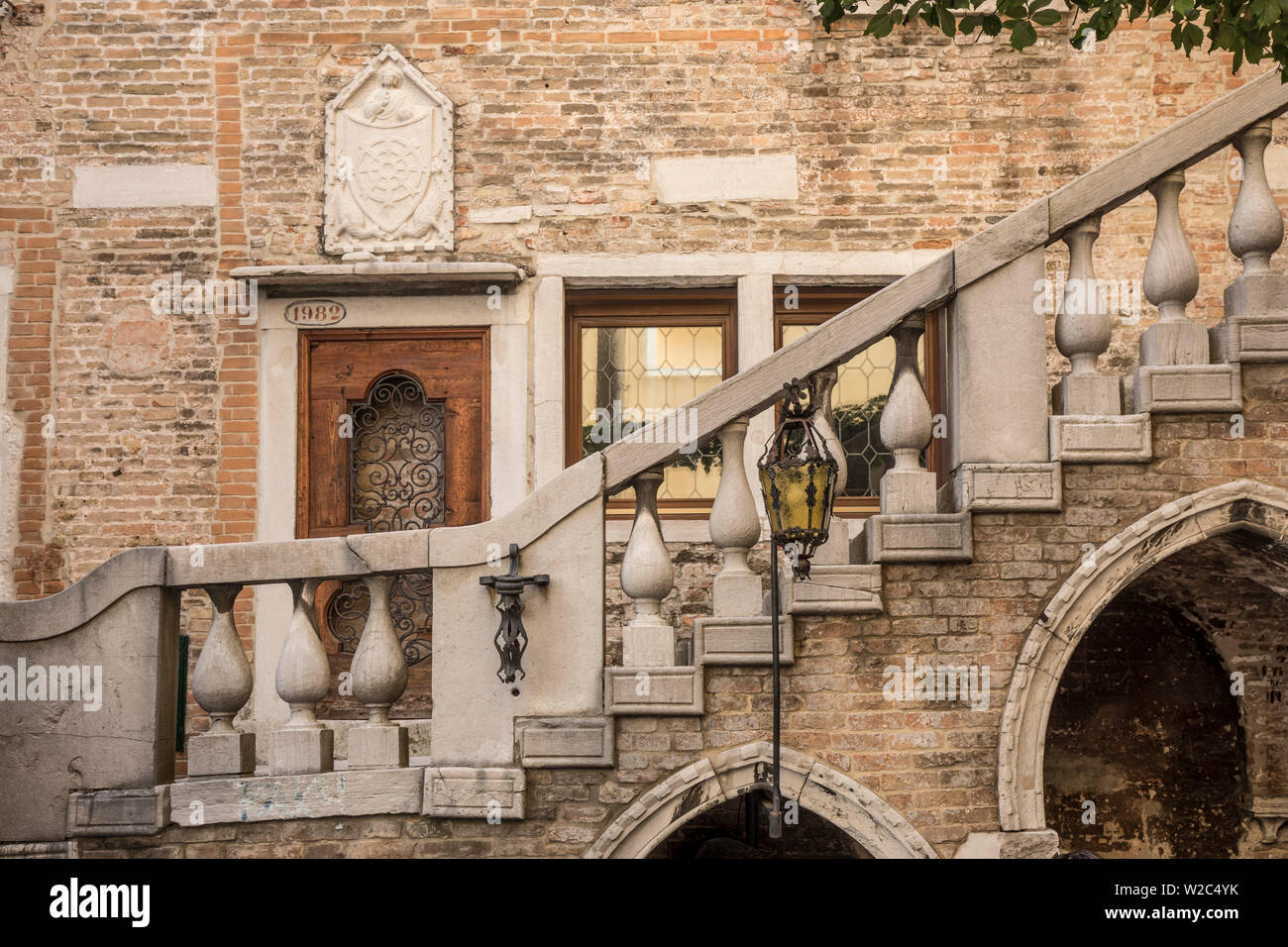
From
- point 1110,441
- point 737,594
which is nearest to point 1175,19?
point 1110,441

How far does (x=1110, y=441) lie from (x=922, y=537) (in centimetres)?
82

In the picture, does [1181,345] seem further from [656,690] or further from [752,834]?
[752,834]

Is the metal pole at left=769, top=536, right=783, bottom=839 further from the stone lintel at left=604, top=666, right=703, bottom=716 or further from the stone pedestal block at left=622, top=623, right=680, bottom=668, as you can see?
the stone pedestal block at left=622, top=623, right=680, bottom=668

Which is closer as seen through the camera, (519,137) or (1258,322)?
(1258,322)

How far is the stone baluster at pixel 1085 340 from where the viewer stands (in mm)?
5074

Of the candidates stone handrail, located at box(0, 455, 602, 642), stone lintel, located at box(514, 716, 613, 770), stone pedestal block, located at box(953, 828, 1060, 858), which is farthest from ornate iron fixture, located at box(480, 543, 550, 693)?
stone pedestal block, located at box(953, 828, 1060, 858)

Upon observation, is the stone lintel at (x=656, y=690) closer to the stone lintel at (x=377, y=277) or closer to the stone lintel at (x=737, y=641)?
the stone lintel at (x=737, y=641)

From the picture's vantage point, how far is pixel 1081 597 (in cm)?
498

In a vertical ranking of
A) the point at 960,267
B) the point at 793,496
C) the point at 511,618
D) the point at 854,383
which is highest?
the point at 854,383

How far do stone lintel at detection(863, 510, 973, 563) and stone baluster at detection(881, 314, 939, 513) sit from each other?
0.29 ft

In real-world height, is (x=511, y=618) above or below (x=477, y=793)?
above

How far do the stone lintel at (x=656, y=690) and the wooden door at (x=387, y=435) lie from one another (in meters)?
2.71

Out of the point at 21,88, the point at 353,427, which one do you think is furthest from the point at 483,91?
the point at 21,88

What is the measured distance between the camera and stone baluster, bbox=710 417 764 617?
4.99 metres
